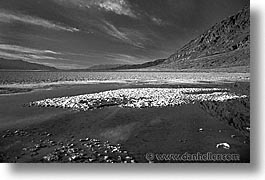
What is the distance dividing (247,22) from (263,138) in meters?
2.04

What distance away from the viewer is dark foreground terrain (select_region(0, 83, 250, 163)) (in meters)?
3.52

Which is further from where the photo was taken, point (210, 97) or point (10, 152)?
point (210, 97)

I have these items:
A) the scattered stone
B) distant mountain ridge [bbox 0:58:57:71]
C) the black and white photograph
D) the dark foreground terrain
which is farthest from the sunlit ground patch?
the scattered stone

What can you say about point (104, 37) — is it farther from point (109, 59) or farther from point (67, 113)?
point (67, 113)

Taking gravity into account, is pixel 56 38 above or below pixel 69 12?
below

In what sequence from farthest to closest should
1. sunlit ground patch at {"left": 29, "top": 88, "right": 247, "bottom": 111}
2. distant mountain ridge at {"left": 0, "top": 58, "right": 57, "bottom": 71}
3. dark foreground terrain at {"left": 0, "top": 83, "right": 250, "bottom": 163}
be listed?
sunlit ground patch at {"left": 29, "top": 88, "right": 247, "bottom": 111} < distant mountain ridge at {"left": 0, "top": 58, "right": 57, "bottom": 71} < dark foreground terrain at {"left": 0, "top": 83, "right": 250, "bottom": 163}

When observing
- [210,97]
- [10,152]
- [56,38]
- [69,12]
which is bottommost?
[10,152]

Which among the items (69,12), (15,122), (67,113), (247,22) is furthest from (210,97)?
(15,122)

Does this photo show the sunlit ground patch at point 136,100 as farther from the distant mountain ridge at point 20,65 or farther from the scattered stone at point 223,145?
the scattered stone at point 223,145

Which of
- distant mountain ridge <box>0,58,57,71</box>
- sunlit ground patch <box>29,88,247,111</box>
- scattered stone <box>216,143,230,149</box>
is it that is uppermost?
distant mountain ridge <box>0,58,57,71</box>

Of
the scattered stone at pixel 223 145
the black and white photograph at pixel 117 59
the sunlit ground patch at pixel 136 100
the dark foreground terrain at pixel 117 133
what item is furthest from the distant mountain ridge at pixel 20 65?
the scattered stone at pixel 223 145

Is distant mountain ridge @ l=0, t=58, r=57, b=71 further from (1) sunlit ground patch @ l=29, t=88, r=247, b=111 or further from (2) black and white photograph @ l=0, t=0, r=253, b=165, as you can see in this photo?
(1) sunlit ground patch @ l=29, t=88, r=247, b=111

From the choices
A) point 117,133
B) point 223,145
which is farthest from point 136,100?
point 223,145

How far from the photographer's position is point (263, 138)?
3.76 metres
